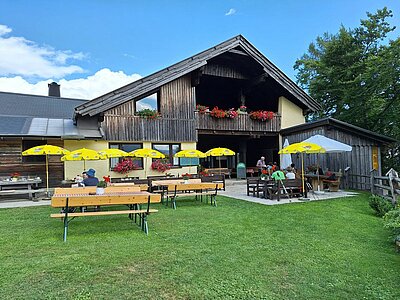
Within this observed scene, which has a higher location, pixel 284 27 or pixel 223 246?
pixel 284 27

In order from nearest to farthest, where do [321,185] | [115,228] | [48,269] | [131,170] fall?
[48,269] → [115,228] → [321,185] → [131,170]

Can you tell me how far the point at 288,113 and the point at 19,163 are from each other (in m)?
15.7

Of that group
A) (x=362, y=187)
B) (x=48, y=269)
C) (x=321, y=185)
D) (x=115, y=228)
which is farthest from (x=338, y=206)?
(x=48, y=269)

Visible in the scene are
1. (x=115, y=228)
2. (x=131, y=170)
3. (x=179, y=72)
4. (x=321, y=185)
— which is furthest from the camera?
(x=179, y=72)

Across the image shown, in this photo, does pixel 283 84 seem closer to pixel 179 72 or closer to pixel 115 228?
pixel 179 72

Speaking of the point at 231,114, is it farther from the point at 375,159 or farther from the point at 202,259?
the point at 202,259

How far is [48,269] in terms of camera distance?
3930 mm

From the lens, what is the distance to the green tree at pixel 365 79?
15.8 metres

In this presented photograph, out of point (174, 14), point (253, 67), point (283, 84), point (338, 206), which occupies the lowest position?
point (338, 206)

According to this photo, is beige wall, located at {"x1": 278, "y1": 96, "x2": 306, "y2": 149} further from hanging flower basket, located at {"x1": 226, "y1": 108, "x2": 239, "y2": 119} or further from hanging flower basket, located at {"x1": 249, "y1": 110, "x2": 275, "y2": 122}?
hanging flower basket, located at {"x1": 226, "y1": 108, "x2": 239, "y2": 119}

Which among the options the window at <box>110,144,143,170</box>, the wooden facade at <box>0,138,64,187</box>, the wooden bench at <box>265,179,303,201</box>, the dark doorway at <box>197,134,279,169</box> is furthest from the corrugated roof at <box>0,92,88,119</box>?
the wooden bench at <box>265,179,303,201</box>

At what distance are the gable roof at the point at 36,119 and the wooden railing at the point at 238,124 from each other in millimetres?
5925

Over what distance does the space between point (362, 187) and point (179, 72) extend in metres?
10.7

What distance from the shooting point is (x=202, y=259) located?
430 centimetres
